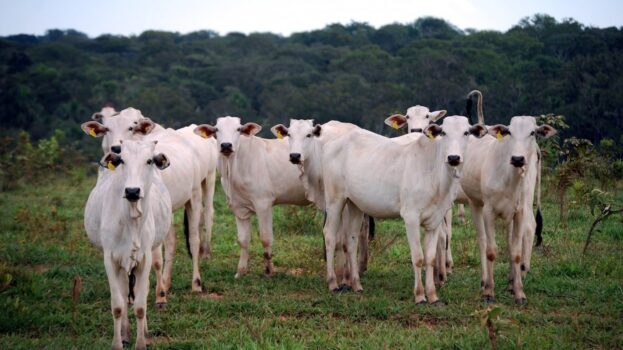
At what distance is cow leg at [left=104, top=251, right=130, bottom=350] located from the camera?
6.76 meters

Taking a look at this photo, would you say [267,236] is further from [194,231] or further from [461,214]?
[461,214]

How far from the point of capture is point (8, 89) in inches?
1580

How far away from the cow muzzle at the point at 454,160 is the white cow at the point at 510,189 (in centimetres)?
56

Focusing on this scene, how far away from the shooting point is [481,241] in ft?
29.5

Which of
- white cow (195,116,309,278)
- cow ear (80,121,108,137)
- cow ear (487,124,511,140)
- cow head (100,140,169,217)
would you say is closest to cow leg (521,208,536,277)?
cow ear (487,124,511,140)

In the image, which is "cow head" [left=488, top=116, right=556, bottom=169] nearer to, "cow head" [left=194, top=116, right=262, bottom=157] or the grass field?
the grass field

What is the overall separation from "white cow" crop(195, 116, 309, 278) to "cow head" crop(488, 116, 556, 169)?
291 centimetres

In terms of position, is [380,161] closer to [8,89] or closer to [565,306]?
[565,306]

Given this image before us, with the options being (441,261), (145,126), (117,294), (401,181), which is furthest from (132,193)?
(441,261)

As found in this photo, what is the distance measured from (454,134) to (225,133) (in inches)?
119

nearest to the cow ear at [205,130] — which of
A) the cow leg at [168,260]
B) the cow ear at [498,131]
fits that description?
the cow leg at [168,260]

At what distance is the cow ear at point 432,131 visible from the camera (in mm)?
8359

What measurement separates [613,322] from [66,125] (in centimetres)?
3269

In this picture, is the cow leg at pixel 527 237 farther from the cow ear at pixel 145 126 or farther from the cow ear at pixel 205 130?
the cow ear at pixel 145 126
